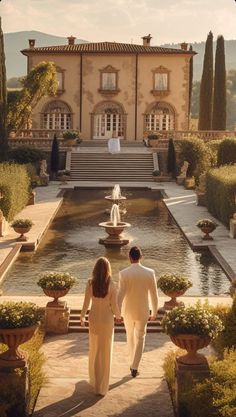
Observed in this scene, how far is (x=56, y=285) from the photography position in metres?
13.5

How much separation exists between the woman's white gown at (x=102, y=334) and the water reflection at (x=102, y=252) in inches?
299

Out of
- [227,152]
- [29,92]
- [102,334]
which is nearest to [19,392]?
[102,334]

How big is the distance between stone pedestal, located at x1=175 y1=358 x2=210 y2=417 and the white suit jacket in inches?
50.6

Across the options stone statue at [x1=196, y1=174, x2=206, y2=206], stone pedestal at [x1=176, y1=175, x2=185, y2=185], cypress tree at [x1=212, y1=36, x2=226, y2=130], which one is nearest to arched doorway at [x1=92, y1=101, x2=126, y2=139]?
cypress tree at [x1=212, y1=36, x2=226, y2=130]

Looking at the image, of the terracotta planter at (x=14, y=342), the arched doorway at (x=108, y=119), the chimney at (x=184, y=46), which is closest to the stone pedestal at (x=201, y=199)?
the terracotta planter at (x=14, y=342)

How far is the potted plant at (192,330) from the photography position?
29.5 ft

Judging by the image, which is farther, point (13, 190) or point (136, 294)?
point (13, 190)

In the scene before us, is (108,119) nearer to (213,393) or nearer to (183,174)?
(183,174)

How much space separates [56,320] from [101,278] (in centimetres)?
441

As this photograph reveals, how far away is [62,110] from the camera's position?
58469 millimetres

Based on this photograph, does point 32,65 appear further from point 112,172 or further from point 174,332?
point 174,332

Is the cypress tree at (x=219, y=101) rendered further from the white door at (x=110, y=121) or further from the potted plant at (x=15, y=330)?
the potted plant at (x=15, y=330)

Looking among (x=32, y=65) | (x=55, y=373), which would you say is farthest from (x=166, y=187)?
(x=55, y=373)

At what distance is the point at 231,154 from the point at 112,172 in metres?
9.86
